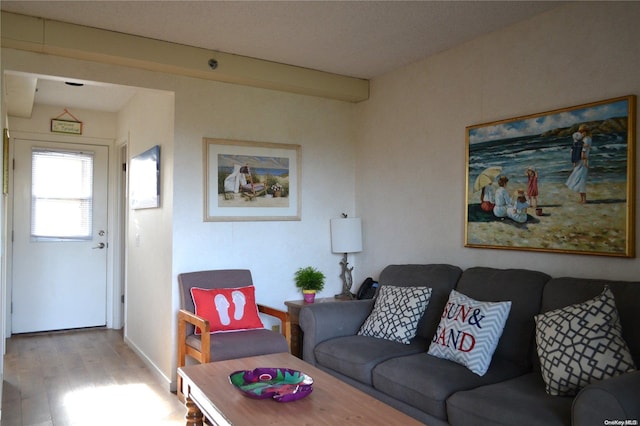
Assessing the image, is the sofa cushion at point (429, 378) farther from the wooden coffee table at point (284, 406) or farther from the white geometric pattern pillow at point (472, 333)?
the wooden coffee table at point (284, 406)

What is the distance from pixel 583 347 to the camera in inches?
82.8

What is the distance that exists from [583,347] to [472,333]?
584mm

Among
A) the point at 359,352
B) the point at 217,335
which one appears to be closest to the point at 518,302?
the point at 359,352

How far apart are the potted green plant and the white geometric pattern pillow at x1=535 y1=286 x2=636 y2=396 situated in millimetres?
2051

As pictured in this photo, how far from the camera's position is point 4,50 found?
315 centimetres

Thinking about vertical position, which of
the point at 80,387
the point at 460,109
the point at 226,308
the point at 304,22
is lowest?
the point at 80,387

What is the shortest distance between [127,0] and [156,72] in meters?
0.83

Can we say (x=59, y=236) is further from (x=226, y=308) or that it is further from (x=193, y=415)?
(x=193, y=415)

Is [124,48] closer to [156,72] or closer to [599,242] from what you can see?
[156,72]

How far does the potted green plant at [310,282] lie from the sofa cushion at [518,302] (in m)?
1.47

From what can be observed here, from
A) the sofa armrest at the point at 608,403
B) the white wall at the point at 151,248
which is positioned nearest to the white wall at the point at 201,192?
the white wall at the point at 151,248

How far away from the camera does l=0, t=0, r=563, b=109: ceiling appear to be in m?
2.86

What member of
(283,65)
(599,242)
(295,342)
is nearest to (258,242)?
(295,342)

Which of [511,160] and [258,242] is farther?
[258,242]
